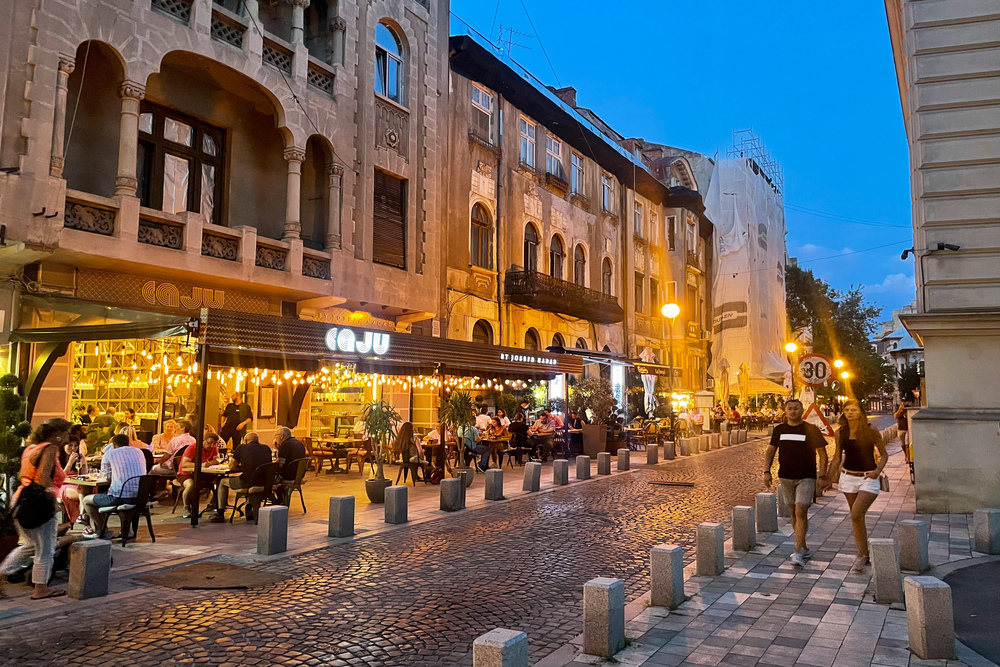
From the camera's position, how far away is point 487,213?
84.0 feet

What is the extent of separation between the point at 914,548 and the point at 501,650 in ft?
18.6

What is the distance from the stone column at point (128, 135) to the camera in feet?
46.0

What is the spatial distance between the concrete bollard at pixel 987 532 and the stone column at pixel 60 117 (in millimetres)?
14894

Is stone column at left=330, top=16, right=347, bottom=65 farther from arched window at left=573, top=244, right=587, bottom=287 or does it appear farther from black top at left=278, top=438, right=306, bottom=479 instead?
arched window at left=573, top=244, right=587, bottom=287

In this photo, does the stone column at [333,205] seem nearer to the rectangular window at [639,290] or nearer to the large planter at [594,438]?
the large planter at [594,438]

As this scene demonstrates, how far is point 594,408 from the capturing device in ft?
81.3

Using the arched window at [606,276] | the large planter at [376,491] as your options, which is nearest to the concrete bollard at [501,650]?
the large planter at [376,491]

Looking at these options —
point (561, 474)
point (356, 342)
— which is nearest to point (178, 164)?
point (356, 342)

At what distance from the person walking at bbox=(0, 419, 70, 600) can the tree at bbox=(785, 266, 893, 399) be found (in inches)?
1920

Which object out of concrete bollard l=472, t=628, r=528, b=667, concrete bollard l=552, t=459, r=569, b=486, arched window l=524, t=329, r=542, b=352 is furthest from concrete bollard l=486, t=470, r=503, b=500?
arched window l=524, t=329, r=542, b=352

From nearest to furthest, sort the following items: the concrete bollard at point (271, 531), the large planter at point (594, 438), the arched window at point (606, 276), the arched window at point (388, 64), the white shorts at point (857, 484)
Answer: the white shorts at point (857, 484) < the concrete bollard at point (271, 531) < the arched window at point (388, 64) < the large planter at point (594, 438) < the arched window at point (606, 276)

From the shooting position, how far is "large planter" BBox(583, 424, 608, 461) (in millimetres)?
23516

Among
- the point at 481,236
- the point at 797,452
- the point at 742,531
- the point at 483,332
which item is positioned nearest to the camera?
the point at 797,452

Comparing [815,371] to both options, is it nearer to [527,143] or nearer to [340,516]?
[340,516]
